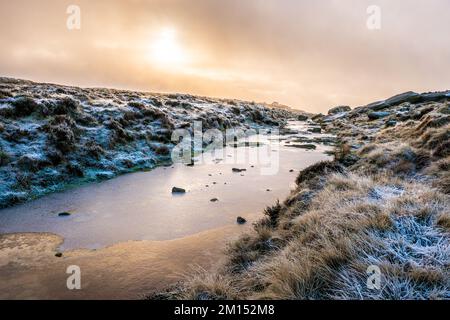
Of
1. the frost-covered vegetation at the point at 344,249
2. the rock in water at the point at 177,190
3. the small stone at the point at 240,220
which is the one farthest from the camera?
the rock in water at the point at 177,190

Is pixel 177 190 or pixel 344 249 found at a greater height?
pixel 344 249

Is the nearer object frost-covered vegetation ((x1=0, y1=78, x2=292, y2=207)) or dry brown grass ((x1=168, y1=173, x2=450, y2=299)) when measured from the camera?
dry brown grass ((x1=168, y1=173, x2=450, y2=299))

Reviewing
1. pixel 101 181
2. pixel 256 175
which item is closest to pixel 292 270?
pixel 256 175

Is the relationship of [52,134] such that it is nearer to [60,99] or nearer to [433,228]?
[60,99]

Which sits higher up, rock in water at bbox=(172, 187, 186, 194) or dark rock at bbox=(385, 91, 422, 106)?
dark rock at bbox=(385, 91, 422, 106)

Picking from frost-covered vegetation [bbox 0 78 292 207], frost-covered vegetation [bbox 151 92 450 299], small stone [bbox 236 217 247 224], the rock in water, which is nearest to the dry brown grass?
frost-covered vegetation [bbox 151 92 450 299]

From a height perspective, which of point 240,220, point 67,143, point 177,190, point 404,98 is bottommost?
point 240,220
